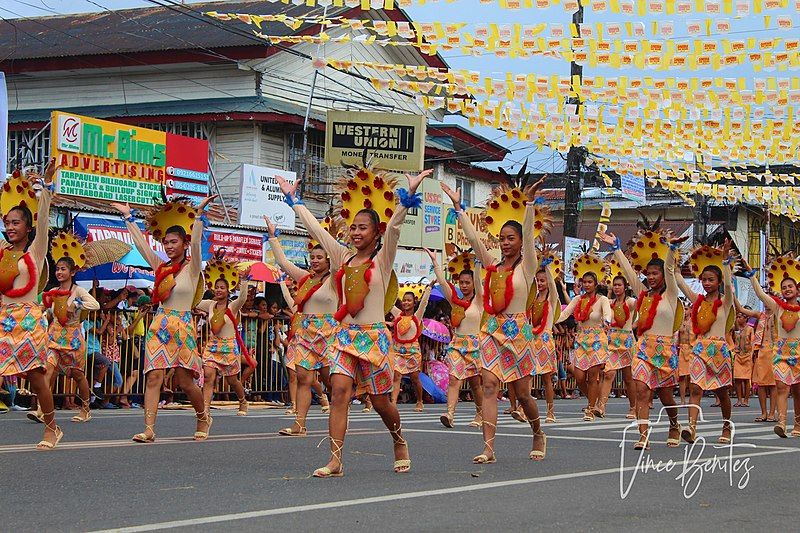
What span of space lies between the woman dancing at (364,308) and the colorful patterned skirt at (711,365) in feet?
15.4

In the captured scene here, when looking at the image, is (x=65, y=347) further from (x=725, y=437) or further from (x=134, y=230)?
(x=725, y=437)

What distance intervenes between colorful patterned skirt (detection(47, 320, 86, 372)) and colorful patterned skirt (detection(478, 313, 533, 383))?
6.56 m

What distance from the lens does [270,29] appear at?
30500mm

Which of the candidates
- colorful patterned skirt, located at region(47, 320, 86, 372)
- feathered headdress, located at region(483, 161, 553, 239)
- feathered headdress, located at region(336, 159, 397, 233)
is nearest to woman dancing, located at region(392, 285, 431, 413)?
colorful patterned skirt, located at region(47, 320, 86, 372)

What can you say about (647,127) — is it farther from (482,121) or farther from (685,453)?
(685,453)

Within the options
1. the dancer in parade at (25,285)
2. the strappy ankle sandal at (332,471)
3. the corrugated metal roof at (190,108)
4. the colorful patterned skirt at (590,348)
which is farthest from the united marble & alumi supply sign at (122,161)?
the strappy ankle sandal at (332,471)

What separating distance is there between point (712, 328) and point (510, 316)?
142 inches

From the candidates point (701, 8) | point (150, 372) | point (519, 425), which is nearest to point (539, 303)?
point (519, 425)

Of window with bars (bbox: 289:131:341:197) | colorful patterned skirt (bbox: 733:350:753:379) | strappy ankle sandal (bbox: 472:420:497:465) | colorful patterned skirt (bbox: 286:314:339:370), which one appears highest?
window with bars (bbox: 289:131:341:197)

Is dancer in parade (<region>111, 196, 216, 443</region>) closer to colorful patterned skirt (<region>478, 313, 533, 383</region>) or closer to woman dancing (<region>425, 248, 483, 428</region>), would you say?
colorful patterned skirt (<region>478, 313, 533, 383</region>)

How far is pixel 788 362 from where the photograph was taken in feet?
46.3

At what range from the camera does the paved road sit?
683 centimetres

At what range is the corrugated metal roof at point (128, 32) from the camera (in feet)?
99.3

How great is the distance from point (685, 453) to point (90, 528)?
6.94 m
